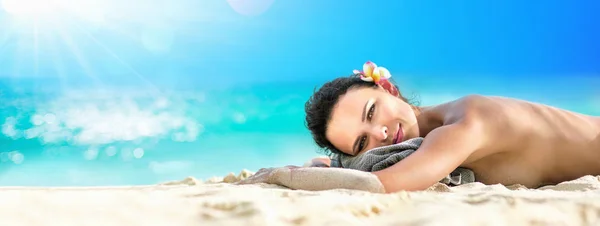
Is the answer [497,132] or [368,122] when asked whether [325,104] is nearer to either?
[368,122]

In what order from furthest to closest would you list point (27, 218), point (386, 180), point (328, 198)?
1. point (386, 180)
2. point (328, 198)
3. point (27, 218)

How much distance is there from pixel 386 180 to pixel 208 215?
2.75 ft

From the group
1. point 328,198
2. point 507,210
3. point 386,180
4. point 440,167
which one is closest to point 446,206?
point 507,210

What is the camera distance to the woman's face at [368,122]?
2.49 metres

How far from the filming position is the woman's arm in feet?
6.41

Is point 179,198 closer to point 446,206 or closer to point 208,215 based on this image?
point 208,215

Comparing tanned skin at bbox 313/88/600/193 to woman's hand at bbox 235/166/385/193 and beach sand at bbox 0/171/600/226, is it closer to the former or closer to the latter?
woman's hand at bbox 235/166/385/193

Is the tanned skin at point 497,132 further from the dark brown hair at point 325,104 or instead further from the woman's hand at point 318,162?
the woman's hand at point 318,162

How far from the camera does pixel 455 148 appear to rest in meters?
2.16

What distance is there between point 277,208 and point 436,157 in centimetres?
97

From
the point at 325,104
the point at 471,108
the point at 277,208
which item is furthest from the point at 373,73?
the point at 277,208

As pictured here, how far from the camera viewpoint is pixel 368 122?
2.49m

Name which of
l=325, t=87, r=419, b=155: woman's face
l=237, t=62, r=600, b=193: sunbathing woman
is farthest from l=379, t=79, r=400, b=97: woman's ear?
l=325, t=87, r=419, b=155: woman's face

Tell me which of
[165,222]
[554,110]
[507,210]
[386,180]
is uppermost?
[554,110]
